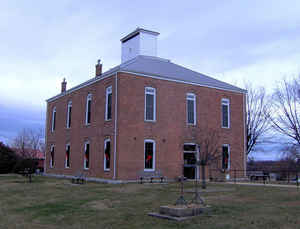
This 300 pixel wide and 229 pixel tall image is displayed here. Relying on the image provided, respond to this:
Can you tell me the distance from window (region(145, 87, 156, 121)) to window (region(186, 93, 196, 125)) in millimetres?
3082

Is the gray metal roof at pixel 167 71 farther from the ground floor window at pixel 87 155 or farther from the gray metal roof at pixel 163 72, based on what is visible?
the ground floor window at pixel 87 155

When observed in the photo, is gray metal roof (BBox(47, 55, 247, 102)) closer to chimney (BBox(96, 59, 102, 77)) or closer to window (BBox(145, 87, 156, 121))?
chimney (BBox(96, 59, 102, 77))

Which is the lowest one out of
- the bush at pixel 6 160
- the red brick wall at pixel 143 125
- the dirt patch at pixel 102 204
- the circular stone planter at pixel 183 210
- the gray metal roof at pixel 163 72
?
the dirt patch at pixel 102 204

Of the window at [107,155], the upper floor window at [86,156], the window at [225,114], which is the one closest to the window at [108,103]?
the window at [107,155]

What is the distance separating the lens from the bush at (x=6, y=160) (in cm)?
4428

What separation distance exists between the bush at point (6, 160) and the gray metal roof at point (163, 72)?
→ 16.4m

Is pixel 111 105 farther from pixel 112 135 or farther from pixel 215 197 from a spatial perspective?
pixel 215 197

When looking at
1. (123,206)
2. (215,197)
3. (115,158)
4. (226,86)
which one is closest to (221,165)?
(226,86)

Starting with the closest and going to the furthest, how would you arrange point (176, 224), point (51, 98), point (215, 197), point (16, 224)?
1. point (176, 224)
2. point (16, 224)
3. point (215, 197)
4. point (51, 98)

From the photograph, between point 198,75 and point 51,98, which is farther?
point 51,98

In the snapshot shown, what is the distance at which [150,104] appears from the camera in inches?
1045

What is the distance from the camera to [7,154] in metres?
44.9

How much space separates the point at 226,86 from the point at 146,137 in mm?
9121

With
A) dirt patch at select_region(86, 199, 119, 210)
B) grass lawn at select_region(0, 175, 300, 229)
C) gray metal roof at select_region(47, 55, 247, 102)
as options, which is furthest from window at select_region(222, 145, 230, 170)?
dirt patch at select_region(86, 199, 119, 210)
